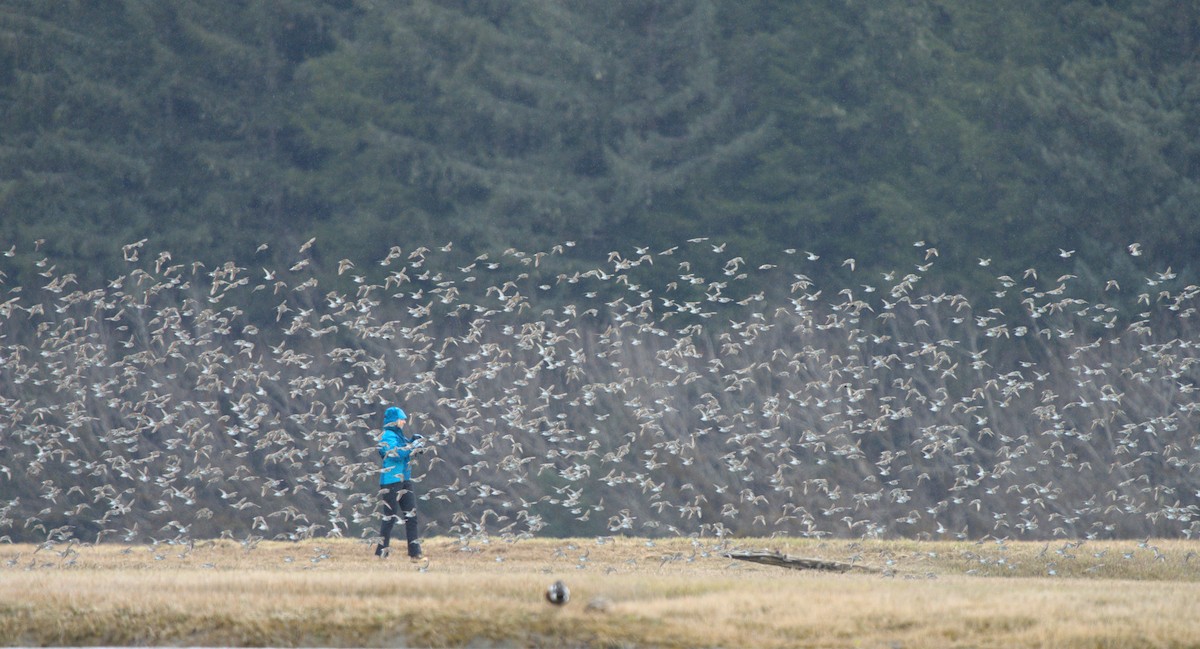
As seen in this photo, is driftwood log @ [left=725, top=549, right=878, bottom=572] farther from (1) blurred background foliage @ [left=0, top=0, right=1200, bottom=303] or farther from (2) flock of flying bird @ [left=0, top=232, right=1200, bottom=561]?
(1) blurred background foliage @ [left=0, top=0, right=1200, bottom=303]

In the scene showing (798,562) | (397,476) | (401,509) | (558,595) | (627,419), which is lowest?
(558,595)

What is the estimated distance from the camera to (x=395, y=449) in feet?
56.0

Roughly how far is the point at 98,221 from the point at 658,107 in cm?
1222

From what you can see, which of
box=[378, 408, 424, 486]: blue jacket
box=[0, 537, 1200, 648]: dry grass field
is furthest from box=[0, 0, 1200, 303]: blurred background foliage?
box=[0, 537, 1200, 648]: dry grass field

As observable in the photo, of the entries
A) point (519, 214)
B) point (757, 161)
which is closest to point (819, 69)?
point (757, 161)

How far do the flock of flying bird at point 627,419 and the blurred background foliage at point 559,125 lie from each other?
1.67 metres

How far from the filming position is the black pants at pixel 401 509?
1736 centimetres

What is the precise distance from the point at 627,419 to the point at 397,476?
951cm

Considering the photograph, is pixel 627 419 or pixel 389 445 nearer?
pixel 389 445

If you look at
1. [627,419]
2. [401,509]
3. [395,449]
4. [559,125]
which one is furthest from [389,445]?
[559,125]

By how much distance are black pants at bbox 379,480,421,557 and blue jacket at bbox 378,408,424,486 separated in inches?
4.2

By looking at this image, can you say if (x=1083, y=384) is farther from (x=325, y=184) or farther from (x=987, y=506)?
(x=325, y=184)

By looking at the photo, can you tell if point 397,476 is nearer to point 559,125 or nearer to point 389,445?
point 389,445

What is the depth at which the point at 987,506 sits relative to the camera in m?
24.7
